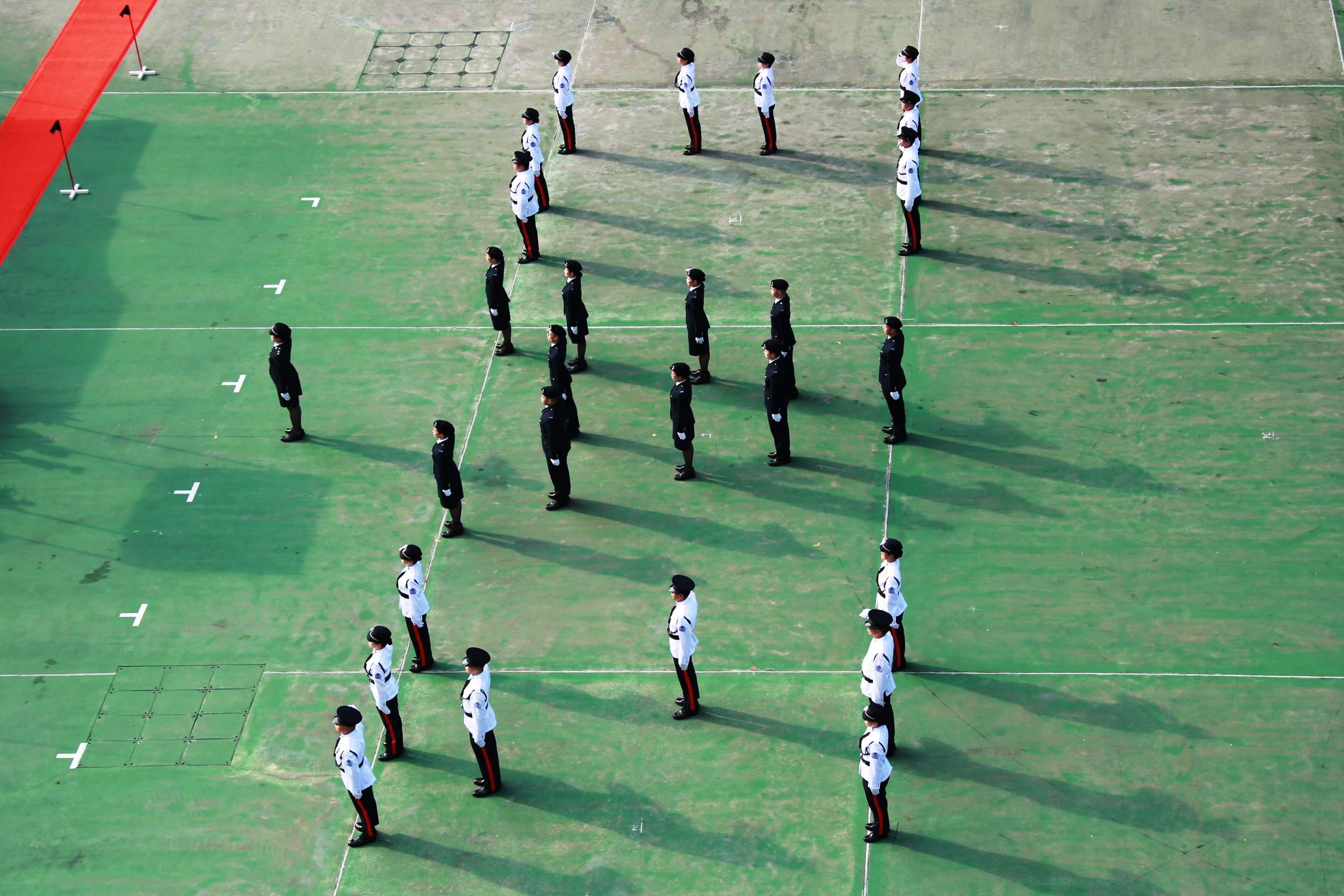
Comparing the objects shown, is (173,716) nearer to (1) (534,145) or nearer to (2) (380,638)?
(2) (380,638)

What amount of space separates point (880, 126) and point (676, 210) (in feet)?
11.4

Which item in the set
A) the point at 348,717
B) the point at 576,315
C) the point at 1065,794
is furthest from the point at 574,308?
the point at 1065,794

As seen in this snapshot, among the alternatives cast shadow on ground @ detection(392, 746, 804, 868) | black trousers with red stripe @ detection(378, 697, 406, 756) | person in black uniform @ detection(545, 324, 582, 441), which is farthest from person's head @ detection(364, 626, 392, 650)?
person in black uniform @ detection(545, 324, 582, 441)

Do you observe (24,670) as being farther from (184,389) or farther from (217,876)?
(184,389)

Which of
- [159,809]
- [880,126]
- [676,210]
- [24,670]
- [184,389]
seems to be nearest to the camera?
[159,809]

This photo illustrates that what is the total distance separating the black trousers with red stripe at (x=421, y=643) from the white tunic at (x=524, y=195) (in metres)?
6.44

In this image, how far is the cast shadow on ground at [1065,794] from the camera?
12.4 metres

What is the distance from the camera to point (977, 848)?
1234cm

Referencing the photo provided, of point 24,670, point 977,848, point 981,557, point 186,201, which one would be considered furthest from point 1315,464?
point 186,201

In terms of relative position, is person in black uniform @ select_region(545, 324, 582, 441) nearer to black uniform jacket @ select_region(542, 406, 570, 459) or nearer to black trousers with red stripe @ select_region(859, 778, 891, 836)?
black uniform jacket @ select_region(542, 406, 570, 459)

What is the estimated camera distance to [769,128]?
21234 millimetres

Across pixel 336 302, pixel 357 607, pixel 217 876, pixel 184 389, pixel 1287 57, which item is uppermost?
pixel 1287 57

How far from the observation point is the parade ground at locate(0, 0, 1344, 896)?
12812 millimetres

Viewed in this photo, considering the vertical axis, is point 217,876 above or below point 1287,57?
below
